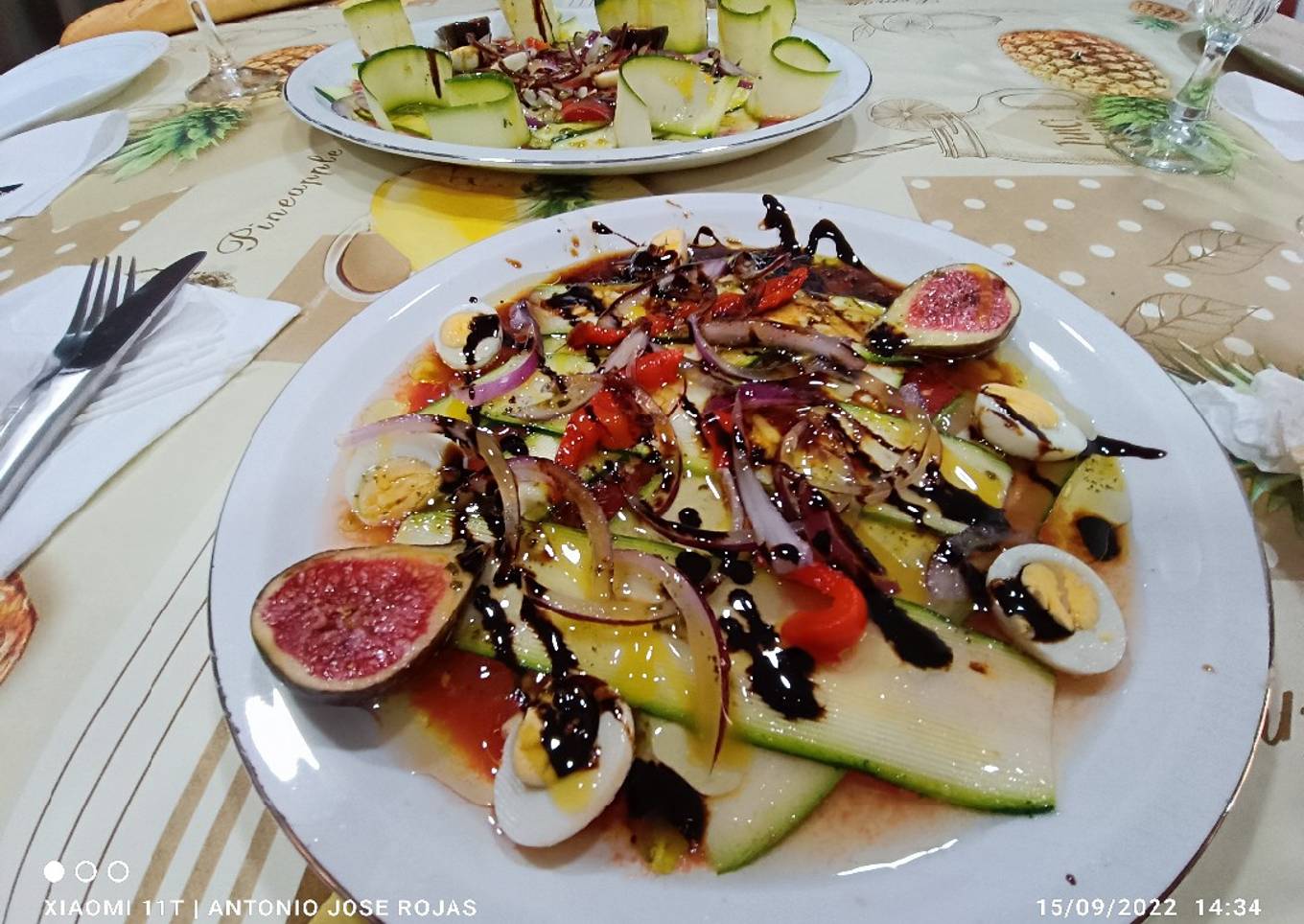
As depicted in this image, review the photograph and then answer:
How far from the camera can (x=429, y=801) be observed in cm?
136

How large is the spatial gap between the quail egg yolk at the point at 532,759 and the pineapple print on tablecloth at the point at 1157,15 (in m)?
5.98

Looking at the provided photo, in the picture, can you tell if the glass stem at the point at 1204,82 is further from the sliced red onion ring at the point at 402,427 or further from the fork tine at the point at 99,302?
the fork tine at the point at 99,302

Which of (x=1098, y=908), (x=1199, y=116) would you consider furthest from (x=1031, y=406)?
(x=1199, y=116)

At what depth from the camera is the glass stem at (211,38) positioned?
4.22 meters

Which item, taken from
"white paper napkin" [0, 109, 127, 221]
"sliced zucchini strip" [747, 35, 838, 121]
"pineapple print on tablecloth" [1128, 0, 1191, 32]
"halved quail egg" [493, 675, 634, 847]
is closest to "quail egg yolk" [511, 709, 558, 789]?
"halved quail egg" [493, 675, 634, 847]

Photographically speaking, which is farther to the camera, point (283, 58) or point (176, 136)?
point (283, 58)

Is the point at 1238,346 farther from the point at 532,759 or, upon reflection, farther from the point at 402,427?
the point at 402,427

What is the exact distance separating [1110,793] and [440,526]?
5.40 ft

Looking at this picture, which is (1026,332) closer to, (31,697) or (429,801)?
(429,801)

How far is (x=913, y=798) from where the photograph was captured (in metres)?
1.41

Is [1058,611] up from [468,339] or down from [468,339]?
down

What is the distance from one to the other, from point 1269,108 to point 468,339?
4390 mm

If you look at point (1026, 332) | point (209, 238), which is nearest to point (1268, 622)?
point (1026, 332)

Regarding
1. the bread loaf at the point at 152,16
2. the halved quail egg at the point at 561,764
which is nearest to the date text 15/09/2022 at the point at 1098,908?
the halved quail egg at the point at 561,764
